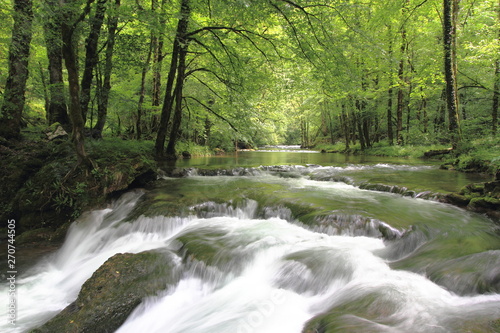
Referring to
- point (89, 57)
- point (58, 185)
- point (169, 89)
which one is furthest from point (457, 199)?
point (89, 57)

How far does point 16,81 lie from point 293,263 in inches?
329

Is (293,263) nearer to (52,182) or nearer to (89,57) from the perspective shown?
(52,182)

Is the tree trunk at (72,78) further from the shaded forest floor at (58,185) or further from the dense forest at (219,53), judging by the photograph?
the shaded forest floor at (58,185)

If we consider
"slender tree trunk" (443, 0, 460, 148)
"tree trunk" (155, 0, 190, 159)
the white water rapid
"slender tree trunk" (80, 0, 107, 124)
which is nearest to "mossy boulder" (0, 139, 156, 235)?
the white water rapid

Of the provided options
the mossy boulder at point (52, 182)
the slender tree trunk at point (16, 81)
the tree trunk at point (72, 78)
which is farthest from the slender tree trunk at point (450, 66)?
the slender tree trunk at point (16, 81)

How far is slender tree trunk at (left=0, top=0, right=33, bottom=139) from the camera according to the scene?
6176 millimetres

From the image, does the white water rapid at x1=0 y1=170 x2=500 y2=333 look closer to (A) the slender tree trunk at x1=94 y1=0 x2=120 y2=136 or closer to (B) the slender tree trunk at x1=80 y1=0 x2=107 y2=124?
(B) the slender tree trunk at x1=80 y1=0 x2=107 y2=124

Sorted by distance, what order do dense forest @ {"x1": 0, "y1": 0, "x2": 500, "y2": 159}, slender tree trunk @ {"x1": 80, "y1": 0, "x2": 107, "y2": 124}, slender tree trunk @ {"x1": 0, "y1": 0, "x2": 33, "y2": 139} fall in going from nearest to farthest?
dense forest @ {"x1": 0, "y1": 0, "x2": 500, "y2": 159} < slender tree trunk @ {"x1": 0, "y1": 0, "x2": 33, "y2": 139} < slender tree trunk @ {"x1": 80, "y1": 0, "x2": 107, "y2": 124}

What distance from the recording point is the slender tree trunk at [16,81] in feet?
20.3

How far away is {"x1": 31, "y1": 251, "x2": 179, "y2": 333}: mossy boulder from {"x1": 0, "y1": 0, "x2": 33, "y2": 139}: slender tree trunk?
19.9 feet

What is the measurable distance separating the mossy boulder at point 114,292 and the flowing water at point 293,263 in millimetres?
137

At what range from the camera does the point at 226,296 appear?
3.48 metres

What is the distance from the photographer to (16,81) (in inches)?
260

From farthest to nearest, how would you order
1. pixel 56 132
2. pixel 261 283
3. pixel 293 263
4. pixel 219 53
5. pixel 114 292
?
pixel 219 53
pixel 56 132
pixel 293 263
pixel 261 283
pixel 114 292
